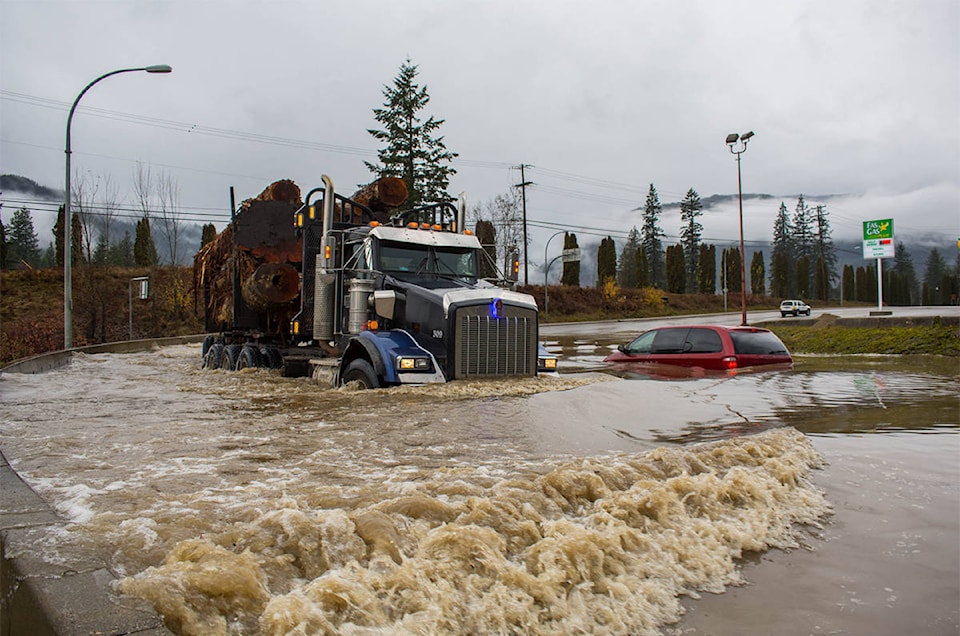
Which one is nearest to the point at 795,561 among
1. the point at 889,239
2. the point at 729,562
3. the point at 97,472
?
the point at 729,562

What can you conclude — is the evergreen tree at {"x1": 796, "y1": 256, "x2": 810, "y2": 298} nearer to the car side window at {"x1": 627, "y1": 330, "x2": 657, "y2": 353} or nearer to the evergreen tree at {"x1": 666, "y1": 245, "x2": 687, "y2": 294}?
the evergreen tree at {"x1": 666, "y1": 245, "x2": 687, "y2": 294}

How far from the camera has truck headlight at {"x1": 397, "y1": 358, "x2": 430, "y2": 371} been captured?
9070mm

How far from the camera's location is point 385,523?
11.4 ft

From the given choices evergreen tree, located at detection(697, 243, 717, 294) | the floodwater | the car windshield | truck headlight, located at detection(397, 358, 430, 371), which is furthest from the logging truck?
evergreen tree, located at detection(697, 243, 717, 294)

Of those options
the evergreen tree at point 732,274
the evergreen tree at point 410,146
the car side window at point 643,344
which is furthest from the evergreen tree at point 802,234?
the car side window at point 643,344

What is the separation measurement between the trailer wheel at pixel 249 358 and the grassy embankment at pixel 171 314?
7620 mm

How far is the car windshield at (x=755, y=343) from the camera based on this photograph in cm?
1146

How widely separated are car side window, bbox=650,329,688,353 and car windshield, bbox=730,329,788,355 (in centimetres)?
89

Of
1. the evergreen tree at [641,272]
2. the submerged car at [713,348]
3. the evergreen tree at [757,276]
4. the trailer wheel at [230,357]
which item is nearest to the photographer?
the submerged car at [713,348]

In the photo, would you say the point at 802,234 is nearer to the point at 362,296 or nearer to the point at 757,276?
the point at 757,276

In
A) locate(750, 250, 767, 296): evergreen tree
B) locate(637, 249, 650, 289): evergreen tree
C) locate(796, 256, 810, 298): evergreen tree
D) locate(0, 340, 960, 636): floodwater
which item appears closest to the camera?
locate(0, 340, 960, 636): floodwater

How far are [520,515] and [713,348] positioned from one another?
338 inches

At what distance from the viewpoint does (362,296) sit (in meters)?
10.7

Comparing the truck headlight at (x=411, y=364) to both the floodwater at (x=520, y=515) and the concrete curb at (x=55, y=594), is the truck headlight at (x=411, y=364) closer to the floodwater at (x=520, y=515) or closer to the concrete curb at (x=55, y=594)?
the floodwater at (x=520, y=515)
